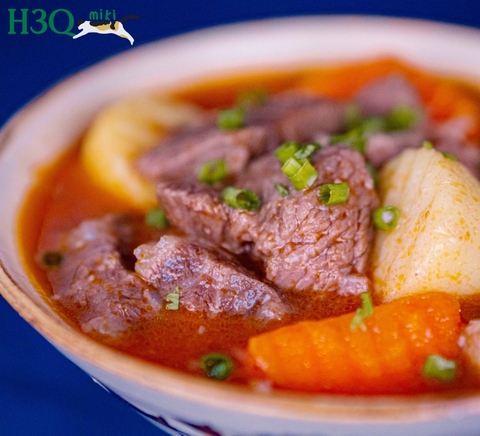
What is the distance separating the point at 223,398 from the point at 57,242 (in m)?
1.38

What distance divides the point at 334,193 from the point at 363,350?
0.61 metres

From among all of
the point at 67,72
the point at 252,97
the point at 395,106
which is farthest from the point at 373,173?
the point at 67,72

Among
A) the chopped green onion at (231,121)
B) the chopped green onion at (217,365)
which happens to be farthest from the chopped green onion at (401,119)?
the chopped green onion at (217,365)

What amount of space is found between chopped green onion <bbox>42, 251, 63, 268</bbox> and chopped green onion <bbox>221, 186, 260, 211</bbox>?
0.78 metres

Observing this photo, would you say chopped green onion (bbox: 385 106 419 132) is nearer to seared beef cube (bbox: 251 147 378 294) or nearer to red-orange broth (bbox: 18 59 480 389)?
red-orange broth (bbox: 18 59 480 389)

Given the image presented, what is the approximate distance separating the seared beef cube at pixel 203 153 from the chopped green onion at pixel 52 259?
619 mm

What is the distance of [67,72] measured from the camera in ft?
14.0

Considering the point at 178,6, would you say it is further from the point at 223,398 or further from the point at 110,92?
the point at 223,398

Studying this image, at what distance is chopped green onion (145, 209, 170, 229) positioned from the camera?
8.80ft

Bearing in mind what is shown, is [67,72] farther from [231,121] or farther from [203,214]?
[203,214]

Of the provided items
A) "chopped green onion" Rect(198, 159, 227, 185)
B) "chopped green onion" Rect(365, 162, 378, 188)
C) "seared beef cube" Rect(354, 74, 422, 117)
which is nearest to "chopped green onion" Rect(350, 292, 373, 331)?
"chopped green onion" Rect(365, 162, 378, 188)

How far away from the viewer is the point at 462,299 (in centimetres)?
221

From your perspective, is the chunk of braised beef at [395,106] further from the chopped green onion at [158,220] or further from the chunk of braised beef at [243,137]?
the chopped green onion at [158,220]

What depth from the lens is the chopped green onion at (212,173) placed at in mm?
2648
